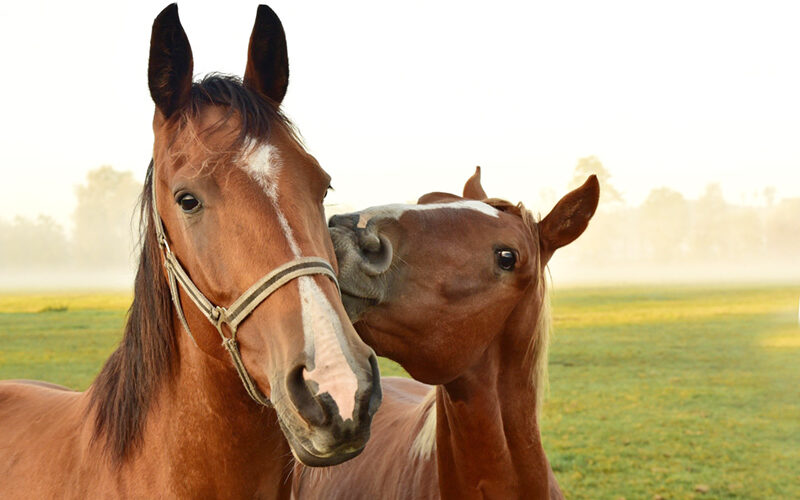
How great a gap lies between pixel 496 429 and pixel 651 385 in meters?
11.0

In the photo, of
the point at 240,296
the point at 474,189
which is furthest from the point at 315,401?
the point at 474,189

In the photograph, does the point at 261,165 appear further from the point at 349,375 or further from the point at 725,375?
the point at 725,375

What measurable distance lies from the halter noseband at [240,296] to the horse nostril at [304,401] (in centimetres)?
24

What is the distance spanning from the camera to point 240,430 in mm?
2014

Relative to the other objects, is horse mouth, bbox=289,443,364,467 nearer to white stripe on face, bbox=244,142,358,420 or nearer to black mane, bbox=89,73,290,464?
white stripe on face, bbox=244,142,358,420

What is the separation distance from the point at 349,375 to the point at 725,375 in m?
14.1

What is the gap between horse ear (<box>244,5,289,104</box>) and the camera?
2.12 metres

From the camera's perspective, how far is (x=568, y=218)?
2.95 metres

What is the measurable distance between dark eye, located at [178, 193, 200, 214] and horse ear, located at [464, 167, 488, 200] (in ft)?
6.67

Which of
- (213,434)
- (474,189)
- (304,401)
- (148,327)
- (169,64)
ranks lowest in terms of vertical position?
(213,434)

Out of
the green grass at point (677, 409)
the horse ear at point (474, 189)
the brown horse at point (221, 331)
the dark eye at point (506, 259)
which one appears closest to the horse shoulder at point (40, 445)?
the brown horse at point (221, 331)

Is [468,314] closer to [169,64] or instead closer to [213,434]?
[213,434]

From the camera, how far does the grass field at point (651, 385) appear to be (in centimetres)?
769

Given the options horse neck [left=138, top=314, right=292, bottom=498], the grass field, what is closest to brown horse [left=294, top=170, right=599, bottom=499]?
horse neck [left=138, top=314, right=292, bottom=498]
